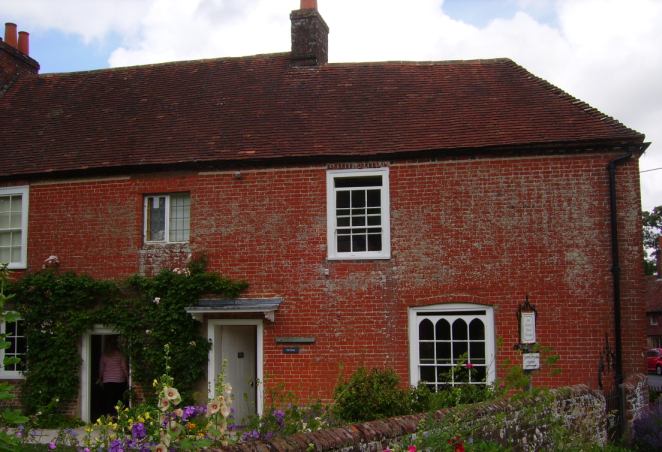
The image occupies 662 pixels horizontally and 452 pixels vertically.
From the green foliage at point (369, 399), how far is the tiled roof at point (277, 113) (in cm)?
587

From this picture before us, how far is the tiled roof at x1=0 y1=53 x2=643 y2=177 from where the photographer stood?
15.0 meters

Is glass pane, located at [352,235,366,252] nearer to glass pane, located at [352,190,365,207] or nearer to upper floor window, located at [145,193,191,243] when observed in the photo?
glass pane, located at [352,190,365,207]

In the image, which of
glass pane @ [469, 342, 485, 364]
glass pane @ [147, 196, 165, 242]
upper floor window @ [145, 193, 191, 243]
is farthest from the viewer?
glass pane @ [147, 196, 165, 242]

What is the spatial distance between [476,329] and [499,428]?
625 cm

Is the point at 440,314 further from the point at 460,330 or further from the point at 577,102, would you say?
the point at 577,102

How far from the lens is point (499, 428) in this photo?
26.7 feet

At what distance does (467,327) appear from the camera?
14305mm

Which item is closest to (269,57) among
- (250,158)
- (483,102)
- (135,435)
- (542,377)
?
(250,158)

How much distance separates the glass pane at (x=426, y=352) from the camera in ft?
47.1

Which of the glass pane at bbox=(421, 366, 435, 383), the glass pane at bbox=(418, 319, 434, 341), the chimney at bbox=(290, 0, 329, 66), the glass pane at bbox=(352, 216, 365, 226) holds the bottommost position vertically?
the glass pane at bbox=(421, 366, 435, 383)

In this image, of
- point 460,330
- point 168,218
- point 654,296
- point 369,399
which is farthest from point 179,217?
point 654,296

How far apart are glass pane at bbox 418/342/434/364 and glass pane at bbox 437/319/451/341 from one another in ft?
0.78

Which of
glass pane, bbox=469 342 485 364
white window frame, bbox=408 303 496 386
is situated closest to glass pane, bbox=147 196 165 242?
white window frame, bbox=408 303 496 386

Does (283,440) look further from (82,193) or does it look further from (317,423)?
(82,193)
